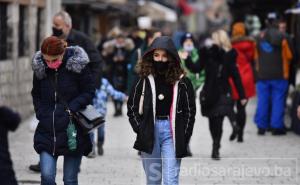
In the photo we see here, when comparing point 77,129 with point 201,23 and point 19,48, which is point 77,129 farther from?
point 201,23

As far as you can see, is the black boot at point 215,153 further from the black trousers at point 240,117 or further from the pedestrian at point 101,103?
the black trousers at point 240,117

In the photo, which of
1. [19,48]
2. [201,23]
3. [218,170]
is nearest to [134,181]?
[218,170]

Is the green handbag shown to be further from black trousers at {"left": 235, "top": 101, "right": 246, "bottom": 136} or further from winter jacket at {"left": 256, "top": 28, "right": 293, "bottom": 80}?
winter jacket at {"left": 256, "top": 28, "right": 293, "bottom": 80}

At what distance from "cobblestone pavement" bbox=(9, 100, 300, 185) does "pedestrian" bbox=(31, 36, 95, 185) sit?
2.72 metres

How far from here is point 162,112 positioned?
26.8 ft

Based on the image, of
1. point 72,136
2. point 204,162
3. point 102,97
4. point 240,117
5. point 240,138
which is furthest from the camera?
point 240,138

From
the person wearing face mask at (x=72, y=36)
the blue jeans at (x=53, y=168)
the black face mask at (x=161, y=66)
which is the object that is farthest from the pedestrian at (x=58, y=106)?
the person wearing face mask at (x=72, y=36)

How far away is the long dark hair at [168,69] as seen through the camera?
816cm

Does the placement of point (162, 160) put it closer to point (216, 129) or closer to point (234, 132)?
point (216, 129)

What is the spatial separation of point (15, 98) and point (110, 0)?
1546 cm

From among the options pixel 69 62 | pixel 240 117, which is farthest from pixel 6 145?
pixel 240 117

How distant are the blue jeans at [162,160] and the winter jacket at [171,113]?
0.05 metres

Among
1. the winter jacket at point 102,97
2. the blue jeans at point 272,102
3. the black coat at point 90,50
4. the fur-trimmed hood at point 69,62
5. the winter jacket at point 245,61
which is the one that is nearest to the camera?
the fur-trimmed hood at point 69,62

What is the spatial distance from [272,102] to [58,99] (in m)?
8.75
